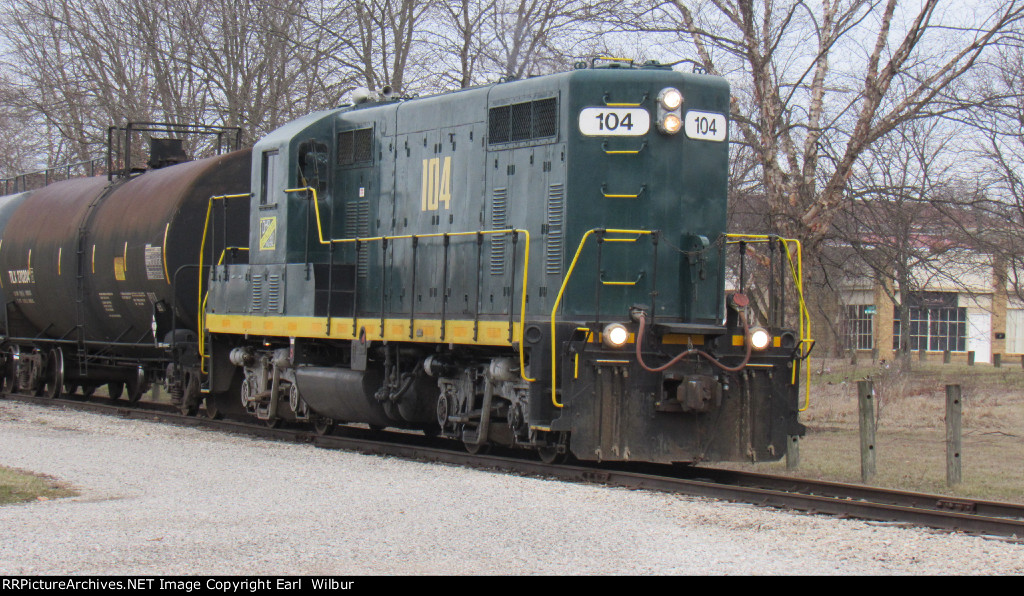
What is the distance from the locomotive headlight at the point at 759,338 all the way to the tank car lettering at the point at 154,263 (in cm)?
835

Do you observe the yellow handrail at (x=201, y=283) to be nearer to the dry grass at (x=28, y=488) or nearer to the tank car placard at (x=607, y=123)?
the dry grass at (x=28, y=488)

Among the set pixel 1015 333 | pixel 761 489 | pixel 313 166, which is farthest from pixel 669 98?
pixel 1015 333

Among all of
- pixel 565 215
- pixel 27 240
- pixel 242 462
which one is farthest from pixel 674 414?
pixel 27 240

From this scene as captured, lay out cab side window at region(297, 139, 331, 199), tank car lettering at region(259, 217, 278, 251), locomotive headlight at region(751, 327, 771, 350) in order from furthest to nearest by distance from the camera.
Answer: tank car lettering at region(259, 217, 278, 251), cab side window at region(297, 139, 331, 199), locomotive headlight at region(751, 327, 771, 350)

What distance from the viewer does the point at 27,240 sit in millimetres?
18578

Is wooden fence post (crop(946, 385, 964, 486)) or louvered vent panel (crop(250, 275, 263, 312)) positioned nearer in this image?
wooden fence post (crop(946, 385, 964, 486))

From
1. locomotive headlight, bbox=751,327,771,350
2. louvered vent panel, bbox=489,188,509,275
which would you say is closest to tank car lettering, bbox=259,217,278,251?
louvered vent panel, bbox=489,188,509,275

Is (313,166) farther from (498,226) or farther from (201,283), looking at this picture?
(498,226)

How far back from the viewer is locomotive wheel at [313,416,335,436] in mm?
13016

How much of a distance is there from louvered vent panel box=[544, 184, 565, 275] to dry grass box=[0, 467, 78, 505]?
4.55 meters

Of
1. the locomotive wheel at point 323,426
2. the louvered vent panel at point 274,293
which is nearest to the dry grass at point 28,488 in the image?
the louvered vent panel at point 274,293

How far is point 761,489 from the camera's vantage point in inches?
360

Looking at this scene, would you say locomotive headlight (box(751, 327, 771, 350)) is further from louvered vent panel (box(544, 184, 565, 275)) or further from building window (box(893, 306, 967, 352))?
building window (box(893, 306, 967, 352))

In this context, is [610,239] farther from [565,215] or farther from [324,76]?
[324,76]
